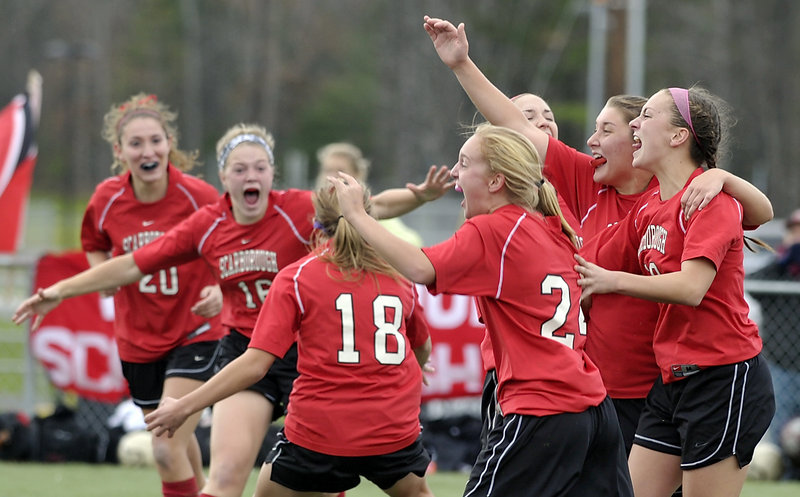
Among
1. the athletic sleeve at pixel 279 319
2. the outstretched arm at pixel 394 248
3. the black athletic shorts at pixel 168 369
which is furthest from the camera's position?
the black athletic shorts at pixel 168 369

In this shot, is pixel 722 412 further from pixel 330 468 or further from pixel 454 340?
pixel 454 340

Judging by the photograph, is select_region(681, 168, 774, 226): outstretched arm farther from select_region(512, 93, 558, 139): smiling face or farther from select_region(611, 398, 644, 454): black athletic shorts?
select_region(512, 93, 558, 139): smiling face

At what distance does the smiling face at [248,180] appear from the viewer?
18.6 ft

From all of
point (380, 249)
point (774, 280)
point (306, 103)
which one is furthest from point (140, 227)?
point (306, 103)

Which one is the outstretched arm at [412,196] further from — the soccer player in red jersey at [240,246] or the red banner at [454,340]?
the red banner at [454,340]

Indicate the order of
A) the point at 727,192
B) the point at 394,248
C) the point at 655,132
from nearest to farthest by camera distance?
the point at 394,248
the point at 727,192
the point at 655,132

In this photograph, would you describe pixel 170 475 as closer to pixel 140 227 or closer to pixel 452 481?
pixel 140 227

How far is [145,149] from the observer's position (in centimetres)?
631

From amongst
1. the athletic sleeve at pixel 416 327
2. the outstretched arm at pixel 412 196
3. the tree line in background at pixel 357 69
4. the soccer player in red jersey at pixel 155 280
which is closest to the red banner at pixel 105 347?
the soccer player in red jersey at pixel 155 280

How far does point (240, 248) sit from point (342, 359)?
130 centimetres

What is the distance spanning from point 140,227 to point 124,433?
3228 millimetres

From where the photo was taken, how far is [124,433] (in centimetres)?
916

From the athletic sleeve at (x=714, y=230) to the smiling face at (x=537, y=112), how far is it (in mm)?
1051

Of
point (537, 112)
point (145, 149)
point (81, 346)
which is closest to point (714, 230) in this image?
point (537, 112)
